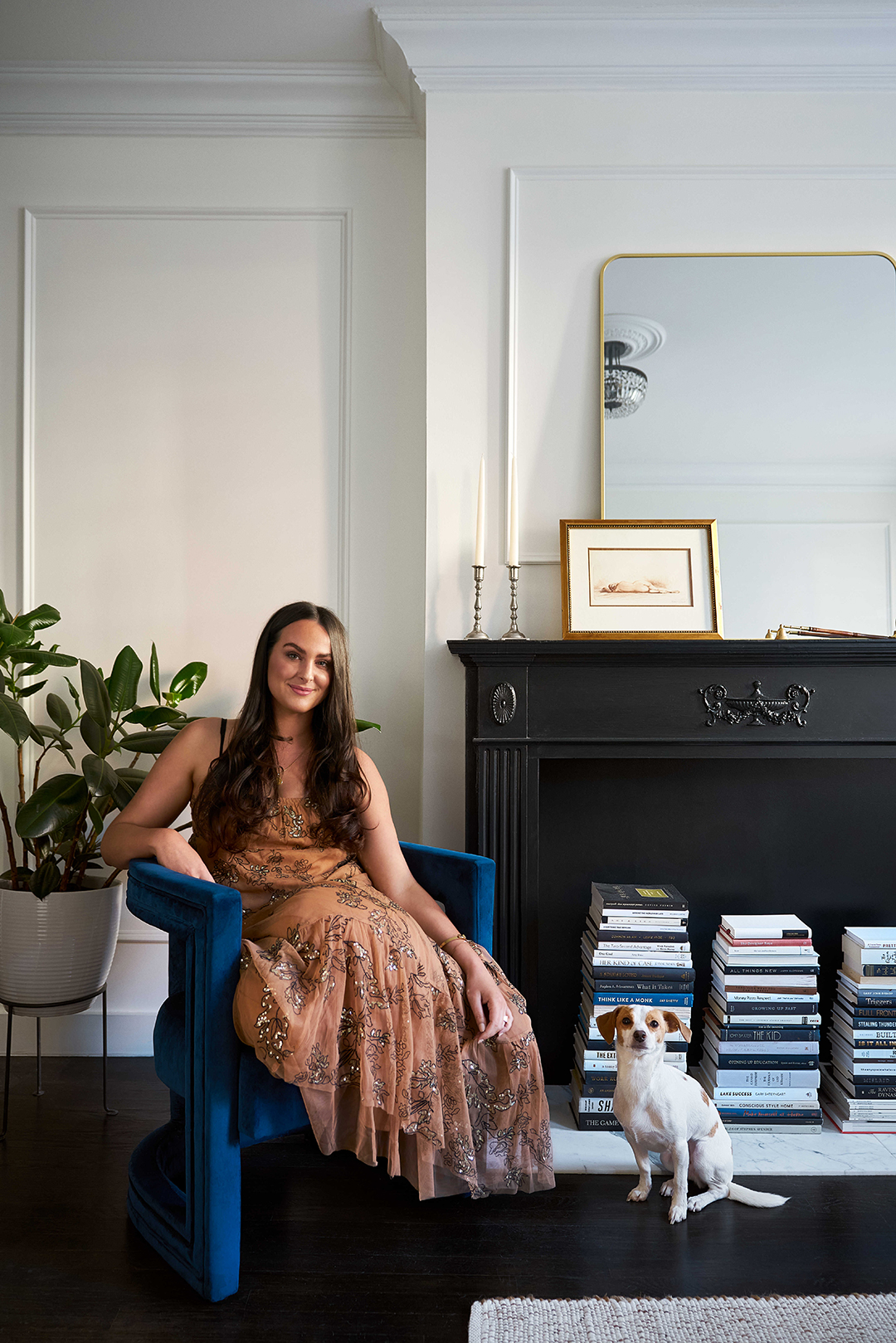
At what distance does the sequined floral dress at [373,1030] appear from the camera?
155 centimetres

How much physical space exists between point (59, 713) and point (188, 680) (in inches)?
14.6

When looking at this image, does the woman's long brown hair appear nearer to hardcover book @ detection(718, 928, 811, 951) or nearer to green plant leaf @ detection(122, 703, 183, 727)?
green plant leaf @ detection(122, 703, 183, 727)

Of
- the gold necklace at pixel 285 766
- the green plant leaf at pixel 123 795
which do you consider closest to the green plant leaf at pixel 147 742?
the green plant leaf at pixel 123 795

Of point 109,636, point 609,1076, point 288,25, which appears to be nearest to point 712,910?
point 609,1076

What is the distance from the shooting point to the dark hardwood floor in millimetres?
1527

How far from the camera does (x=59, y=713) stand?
2.54 m

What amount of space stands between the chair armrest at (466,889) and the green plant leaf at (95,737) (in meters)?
1.02

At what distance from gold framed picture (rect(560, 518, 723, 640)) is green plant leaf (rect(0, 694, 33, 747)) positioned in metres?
1.48

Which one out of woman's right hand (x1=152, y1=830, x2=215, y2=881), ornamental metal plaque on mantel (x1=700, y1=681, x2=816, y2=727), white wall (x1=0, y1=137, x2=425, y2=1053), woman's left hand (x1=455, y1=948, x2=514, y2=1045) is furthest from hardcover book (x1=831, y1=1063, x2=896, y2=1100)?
woman's right hand (x1=152, y1=830, x2=215, y2=881)

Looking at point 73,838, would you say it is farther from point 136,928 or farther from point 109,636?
point 109,636

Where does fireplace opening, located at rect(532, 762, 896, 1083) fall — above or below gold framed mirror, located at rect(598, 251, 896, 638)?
below

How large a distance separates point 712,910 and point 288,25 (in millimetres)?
2900

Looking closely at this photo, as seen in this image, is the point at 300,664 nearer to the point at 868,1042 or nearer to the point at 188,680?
the point at 188,680

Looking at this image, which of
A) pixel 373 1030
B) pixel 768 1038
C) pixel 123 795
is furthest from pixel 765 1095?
pixel 123 795
